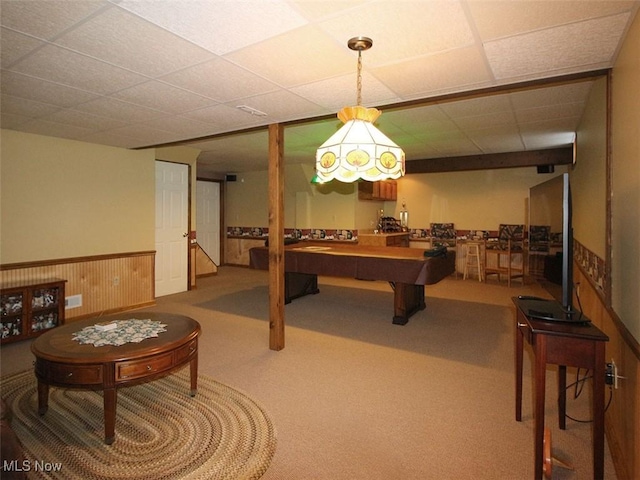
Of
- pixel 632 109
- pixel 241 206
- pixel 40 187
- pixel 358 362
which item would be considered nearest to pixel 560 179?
pixel 632 109

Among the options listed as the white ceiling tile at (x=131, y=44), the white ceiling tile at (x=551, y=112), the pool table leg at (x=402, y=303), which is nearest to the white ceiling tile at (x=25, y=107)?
the white ceiling tile at (x=131, y=44)

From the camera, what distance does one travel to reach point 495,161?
21.2 ft

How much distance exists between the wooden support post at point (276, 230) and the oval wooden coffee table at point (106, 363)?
125 centimetres

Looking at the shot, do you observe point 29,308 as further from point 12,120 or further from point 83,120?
point 83,120

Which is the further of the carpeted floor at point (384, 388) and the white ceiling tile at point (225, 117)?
the white ceiling tile at point (225, 117)

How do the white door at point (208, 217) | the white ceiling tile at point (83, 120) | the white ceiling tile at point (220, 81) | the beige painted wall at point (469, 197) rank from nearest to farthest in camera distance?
the white ceiling tile at point (220, 81) < the white ceiling tile at point (83, 120) < the beige painted wall at point (469, 197) < the white door at point (208, 217)

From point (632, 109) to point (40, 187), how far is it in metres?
5.33

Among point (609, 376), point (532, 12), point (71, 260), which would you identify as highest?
point (532, 12)

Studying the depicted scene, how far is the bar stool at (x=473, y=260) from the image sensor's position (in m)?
7.09

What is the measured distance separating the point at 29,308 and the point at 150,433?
8.34 feet

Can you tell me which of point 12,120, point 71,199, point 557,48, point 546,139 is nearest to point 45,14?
point 12,120

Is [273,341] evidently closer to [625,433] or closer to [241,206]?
[625,433]

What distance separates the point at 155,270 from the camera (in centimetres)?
566

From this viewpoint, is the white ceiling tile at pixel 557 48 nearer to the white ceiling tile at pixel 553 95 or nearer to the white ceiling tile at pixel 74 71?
the white ceiling tile at pixel 553 95
